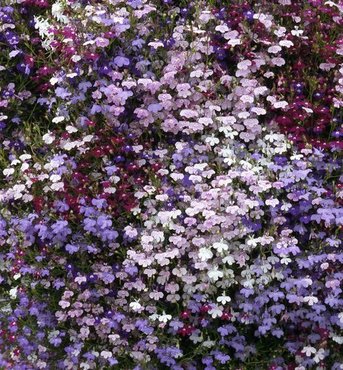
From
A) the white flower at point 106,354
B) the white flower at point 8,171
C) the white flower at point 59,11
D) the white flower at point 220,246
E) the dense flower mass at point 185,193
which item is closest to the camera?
the white flower at point 220,246

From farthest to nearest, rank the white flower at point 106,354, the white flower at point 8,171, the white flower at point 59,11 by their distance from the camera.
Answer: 1. the white flower at point 59,11
2. the white flower at point 8,171
3. the white flower at point 106,354

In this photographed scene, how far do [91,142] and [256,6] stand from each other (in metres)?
1.06

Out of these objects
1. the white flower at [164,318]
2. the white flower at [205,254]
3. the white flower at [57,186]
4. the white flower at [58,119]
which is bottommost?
the white flower at [164,318]

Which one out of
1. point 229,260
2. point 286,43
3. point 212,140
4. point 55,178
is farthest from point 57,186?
point 286,43

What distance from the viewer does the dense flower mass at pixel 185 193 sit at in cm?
327

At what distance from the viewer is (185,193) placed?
11.0 feet

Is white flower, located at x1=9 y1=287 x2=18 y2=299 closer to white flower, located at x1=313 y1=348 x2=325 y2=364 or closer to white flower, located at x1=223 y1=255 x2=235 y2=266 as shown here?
white flower, located at x1=223 y1=255 x2=235 y2=266

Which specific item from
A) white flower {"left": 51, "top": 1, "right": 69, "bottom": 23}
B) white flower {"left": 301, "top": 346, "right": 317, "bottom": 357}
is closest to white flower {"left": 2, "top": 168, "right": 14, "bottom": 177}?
white flower {"left": 51, "top": 1, "right": 69, "bottom": 23}

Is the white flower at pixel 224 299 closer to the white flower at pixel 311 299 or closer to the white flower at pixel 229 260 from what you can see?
the white flower at pixel 229 260

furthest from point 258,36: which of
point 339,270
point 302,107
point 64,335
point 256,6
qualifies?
point 64,335

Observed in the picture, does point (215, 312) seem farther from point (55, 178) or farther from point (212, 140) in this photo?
point (55, 178)

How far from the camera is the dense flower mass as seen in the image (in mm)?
3273

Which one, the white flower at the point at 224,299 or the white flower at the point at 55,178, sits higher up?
the white flower at the point at 55,178

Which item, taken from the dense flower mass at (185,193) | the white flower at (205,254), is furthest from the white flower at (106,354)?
the white flower at (205,254)
